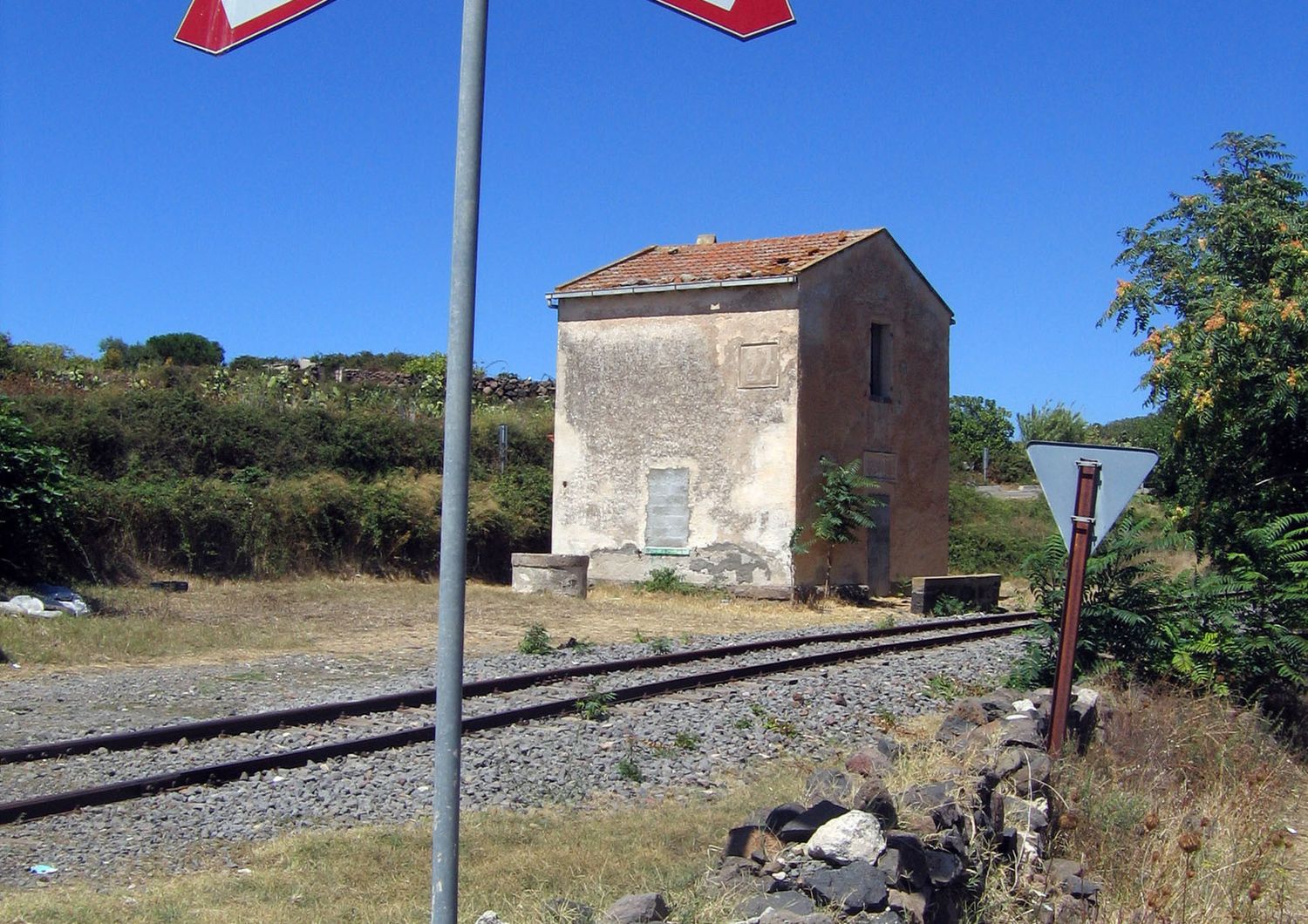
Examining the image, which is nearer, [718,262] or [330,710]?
[330,710]

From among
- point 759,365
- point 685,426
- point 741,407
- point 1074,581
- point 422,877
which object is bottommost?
point 422,877

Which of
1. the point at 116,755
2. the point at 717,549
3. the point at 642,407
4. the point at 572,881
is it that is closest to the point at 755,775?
the point at 572,881

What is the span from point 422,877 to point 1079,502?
4.51 m

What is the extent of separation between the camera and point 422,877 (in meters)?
6.03

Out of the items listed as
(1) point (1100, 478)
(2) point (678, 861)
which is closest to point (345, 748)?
(2) point (678, 861)

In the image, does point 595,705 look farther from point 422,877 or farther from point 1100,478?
point 1100,478

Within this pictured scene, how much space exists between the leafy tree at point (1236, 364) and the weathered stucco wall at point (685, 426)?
899cm

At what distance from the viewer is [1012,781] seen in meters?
6.90

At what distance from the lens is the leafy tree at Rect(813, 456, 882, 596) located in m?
22.6

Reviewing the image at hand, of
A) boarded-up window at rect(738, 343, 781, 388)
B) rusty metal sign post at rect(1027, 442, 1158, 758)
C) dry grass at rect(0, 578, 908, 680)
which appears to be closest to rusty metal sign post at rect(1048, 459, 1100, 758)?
rusty metal sign post at rect(1027, 442, 1158, 758)

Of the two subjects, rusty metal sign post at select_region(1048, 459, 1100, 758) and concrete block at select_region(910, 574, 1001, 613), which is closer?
rusty metal sign post at select_region(1048, 459, 1100, 758)

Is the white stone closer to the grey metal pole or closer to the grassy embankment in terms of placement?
the grassy embankment

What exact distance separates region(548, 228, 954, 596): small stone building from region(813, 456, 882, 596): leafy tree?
263 mm

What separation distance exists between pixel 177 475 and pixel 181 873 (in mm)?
20092
